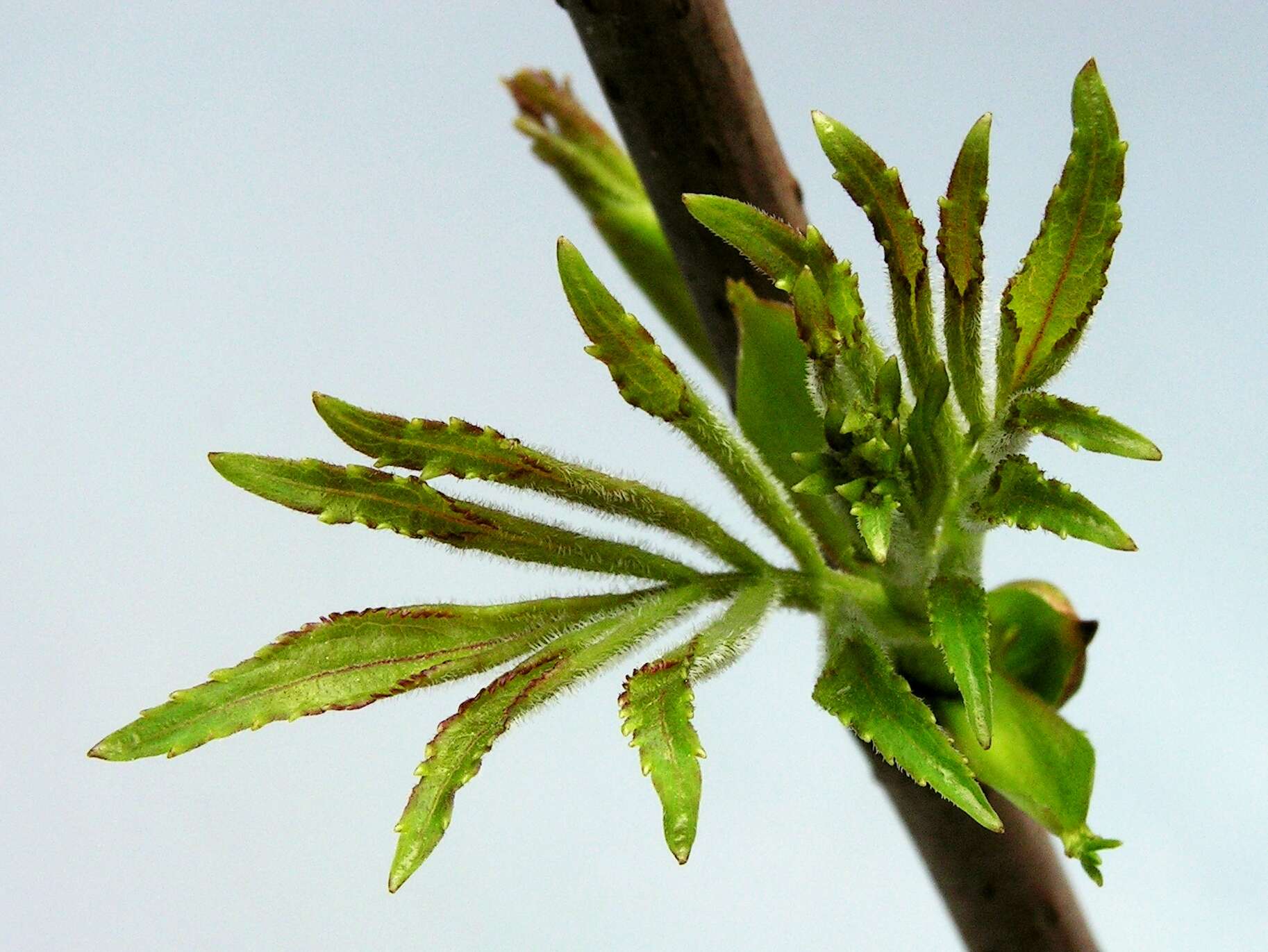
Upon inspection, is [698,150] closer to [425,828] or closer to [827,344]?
[827,344]

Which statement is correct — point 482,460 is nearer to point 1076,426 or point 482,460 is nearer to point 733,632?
point 733,632

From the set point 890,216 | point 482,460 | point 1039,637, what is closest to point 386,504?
point 482,460

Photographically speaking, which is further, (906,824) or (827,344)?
(906,824)

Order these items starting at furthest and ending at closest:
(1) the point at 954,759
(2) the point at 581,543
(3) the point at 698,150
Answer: (3) the point at 698,150 < (2) the point at 581,543 < (1) the point at 954,759

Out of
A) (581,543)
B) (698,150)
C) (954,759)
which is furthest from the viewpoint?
(698,150)

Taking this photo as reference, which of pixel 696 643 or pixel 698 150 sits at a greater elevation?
pixel 698 150

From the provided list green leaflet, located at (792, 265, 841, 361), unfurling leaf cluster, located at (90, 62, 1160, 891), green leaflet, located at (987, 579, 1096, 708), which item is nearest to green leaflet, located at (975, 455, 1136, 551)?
unfurling leaf cluster, located at (90, 62, 1160, 891)

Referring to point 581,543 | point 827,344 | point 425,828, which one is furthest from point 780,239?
point 425,828
